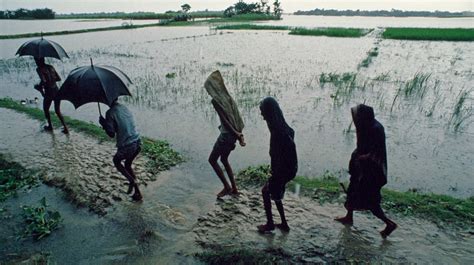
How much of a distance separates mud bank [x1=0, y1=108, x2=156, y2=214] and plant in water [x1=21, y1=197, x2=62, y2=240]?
388 millimetres

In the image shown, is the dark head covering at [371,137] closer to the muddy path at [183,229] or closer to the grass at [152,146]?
the muddy path at [183,229]

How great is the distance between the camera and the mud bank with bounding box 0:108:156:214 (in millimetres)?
4488

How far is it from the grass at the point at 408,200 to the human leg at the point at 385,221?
630 mm

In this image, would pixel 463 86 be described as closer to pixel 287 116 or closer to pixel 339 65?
pixel 339 65

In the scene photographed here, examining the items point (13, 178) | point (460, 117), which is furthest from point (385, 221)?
point (460, 117)

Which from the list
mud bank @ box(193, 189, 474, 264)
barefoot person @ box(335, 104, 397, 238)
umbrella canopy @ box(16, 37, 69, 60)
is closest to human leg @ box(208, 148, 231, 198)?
mud bank @ box(193, 189, 474, 264)

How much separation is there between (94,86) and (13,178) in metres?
2.33

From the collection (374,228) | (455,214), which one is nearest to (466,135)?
(455,214)

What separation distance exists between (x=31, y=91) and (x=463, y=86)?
46.4ft

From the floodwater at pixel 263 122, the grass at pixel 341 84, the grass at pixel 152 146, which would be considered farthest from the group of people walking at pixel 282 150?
the grass at pixel 341 84

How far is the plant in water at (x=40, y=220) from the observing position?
12.1ft

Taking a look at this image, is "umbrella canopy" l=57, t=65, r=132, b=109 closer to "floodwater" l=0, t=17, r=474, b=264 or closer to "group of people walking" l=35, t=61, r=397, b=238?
"group of people walking" l=35, t=61, r=397, b=238

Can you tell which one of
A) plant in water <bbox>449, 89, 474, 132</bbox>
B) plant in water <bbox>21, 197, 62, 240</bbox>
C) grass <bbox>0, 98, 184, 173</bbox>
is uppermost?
plant in water <bbox>449, 89, 474, 132</bbox>

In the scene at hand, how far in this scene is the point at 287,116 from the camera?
8.12m
